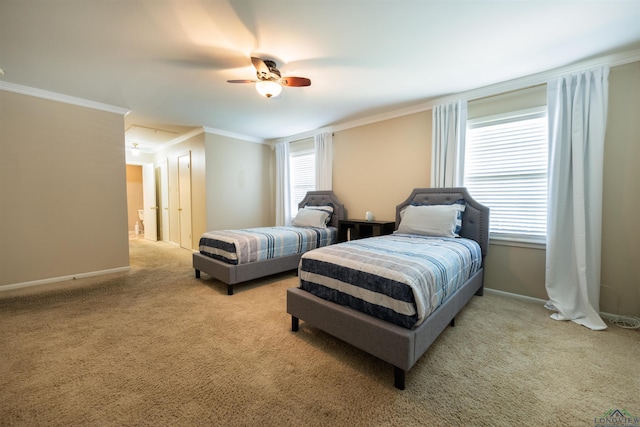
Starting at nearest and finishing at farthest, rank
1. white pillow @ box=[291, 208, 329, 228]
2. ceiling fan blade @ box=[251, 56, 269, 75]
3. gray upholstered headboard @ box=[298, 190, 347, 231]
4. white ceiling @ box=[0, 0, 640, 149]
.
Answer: white ceiling @ box=[0, 0, 640, 149]
ceiling fan blade @ box=[251, 56, 269, 75]
white pillow @ box=[291, 208, 329, 228]
gray upholstered headboard @ box=[298, 190, 347, 231]

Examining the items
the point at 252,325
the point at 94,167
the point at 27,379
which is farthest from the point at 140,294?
the point at 94,167

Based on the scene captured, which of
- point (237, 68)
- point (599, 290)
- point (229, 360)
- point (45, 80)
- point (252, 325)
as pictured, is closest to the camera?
point (229, 360)

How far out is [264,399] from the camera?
4.76 feet

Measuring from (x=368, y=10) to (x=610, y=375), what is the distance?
10.3 feet

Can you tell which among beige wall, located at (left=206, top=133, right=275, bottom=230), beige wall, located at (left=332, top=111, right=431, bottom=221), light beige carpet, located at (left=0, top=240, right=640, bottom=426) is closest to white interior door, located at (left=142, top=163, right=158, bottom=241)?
beige wall, located at (left=206, top=133, right=275, bottom=230)

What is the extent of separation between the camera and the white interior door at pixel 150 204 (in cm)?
Result: 671

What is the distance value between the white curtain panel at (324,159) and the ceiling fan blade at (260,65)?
2.53m

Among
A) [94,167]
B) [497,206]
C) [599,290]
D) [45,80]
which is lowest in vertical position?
[599,290]

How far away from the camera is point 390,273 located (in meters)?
1.64

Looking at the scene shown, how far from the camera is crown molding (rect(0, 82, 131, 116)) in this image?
3.06 meters

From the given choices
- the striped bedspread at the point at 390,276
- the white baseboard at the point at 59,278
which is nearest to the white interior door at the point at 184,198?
the white baseboard at the point at 59,278

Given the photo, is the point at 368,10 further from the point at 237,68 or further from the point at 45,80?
the point at 45,80

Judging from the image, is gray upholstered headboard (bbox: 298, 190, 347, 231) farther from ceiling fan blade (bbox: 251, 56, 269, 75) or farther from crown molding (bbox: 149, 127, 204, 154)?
ceiling fan blade (bbox: 251, 56, 269, 75)

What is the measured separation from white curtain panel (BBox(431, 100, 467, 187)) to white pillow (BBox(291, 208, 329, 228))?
1863 millimetres
